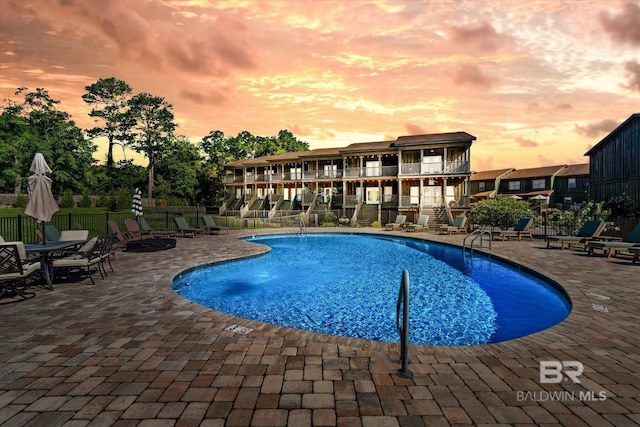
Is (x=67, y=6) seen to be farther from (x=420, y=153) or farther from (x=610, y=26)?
(x=420, y=153)

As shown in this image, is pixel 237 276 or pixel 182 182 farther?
pixel 182 182

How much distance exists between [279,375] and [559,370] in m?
3.10

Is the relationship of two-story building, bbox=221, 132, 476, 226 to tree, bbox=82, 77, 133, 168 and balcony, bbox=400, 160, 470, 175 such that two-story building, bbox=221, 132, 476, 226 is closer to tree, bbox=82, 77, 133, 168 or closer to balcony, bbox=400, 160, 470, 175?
balcony, bbox=400, 160, 470, 175

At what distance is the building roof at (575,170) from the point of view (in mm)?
39878

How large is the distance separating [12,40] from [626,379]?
83.1 ft

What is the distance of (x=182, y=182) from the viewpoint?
1682 inches

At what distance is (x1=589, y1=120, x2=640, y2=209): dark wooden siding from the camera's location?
55.3ft

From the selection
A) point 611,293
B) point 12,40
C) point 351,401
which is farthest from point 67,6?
point 611,293

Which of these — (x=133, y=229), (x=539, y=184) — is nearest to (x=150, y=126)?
(x=133, y=229)

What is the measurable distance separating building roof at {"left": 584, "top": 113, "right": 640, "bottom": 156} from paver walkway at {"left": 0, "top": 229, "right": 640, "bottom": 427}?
18685mm

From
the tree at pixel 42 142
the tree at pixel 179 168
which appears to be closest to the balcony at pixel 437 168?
the tree at pixel 179 168

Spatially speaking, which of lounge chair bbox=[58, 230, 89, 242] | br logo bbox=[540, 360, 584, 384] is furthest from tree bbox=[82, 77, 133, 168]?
br logo bbox=[540, 360, 584, 384]

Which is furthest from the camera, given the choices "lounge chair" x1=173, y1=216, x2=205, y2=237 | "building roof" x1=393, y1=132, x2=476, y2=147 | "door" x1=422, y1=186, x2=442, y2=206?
"door" x1=422, y1=186, x2=442, y2=206

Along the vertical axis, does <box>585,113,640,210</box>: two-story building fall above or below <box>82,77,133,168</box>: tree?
below
